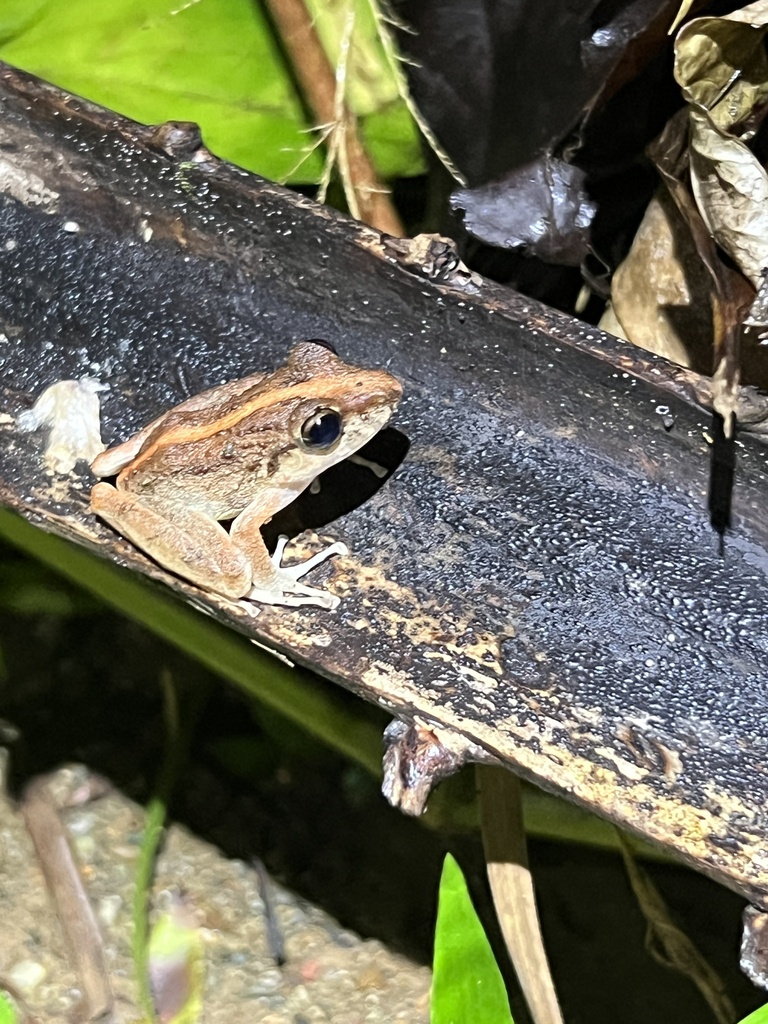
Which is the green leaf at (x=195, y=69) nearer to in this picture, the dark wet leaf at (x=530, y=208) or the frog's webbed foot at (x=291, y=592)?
the dark wet leaf at (x=530, y=208)

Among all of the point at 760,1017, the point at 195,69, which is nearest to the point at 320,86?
the point at 195,69

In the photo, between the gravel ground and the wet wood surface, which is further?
the gravel ground

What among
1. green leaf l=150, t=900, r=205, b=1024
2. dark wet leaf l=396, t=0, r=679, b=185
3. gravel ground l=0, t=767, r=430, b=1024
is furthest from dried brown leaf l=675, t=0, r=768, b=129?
green leaf l=150, t=900, r=205, b=1024

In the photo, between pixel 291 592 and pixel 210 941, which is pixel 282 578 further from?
pixel 210 941

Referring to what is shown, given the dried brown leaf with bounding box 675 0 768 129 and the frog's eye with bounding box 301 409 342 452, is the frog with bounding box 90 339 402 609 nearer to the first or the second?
the frog's eye with bounding box 301 409 342 452

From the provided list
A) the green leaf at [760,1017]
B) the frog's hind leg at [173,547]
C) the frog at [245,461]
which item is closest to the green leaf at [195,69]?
the frog at [245,461]

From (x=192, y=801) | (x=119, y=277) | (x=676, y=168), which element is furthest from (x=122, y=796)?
(x=676, y=168)

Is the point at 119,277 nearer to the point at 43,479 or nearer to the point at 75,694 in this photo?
the point at 43,479
